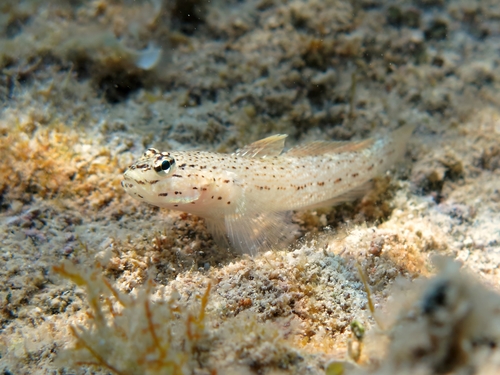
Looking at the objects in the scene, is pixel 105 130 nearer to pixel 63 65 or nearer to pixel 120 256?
pixel 63 65

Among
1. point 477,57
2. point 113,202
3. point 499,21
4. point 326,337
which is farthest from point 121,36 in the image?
point 499,21

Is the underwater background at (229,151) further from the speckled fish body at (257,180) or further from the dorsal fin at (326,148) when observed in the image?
the dorsal fin at (326,148)

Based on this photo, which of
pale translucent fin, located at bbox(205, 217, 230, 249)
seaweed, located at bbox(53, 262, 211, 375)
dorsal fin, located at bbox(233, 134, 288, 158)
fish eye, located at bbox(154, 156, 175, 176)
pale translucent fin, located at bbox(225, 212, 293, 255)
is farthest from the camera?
dorsal fin, located at bbox(233, 134, 288, 158)

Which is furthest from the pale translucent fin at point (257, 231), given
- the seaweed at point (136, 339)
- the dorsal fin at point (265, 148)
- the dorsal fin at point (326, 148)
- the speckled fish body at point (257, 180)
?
the seaweed at point (136, 339)

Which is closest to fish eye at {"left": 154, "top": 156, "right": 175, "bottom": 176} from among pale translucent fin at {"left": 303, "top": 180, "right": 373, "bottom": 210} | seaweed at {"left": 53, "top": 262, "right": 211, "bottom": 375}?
seaweed at {"left": 53, "top": 262, "right": 211, "bottom": 375}

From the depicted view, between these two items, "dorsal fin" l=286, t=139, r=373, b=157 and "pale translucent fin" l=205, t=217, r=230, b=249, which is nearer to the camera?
"pale translucent fin" l=205, t=217, r=230, b=249

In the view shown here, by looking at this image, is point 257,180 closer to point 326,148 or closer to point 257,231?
point 257,231

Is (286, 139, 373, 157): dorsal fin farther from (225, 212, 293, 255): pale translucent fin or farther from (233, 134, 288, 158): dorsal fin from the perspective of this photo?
(225, 212, 293, 255): pale translucent fin
